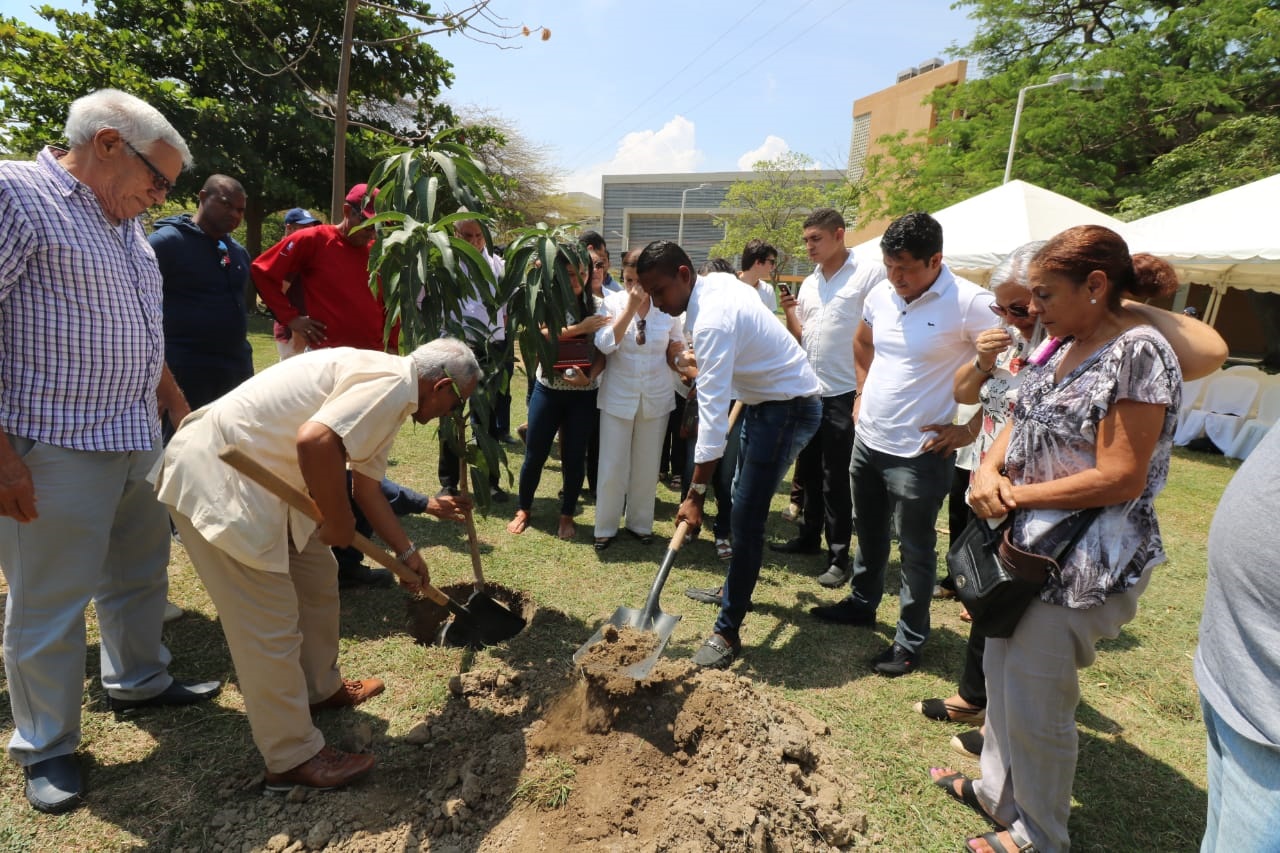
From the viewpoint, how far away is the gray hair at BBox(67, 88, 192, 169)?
2.05m

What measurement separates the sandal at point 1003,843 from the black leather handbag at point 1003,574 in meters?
0.73

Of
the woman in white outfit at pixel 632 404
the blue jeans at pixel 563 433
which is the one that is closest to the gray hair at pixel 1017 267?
the woman in white outfit at pixel 632 404

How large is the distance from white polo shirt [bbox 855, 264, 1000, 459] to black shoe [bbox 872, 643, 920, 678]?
3.35ft

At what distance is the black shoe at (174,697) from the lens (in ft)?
8.52

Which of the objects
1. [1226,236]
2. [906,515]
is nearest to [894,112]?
[1226,236]

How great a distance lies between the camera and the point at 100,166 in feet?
6.95

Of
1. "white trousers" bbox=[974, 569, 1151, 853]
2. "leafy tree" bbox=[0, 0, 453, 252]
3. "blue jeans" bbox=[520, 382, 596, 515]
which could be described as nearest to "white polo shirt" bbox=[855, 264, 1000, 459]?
"white trousers" bbox=[974, 569, 1151, 853]

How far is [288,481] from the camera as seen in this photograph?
2.07 m

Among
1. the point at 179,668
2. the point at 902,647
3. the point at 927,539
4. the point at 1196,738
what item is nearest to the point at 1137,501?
the point at 927,539

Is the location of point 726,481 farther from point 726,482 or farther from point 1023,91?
point 1023,91

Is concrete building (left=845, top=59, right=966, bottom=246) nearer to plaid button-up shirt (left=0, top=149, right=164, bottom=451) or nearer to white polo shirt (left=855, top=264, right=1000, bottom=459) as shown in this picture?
white polo shirt (left=855, top=264, right=1000, bottom=459)

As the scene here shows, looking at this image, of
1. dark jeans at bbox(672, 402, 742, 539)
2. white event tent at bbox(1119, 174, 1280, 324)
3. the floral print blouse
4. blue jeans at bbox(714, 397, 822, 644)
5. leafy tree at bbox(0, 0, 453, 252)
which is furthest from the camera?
leafy tree at bbox(0, 0, 453, 252)

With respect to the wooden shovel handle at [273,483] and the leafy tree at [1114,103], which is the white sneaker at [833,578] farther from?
the leafy tree at [1114,103]

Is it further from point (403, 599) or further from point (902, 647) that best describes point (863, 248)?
point (403, 599)
